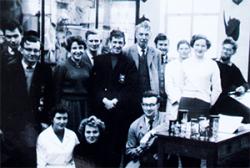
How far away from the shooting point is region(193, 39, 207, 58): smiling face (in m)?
2.79

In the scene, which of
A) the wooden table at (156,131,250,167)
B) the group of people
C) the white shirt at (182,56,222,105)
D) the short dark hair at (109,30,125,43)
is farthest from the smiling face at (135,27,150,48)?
the wooden table at (156,131,250,167)

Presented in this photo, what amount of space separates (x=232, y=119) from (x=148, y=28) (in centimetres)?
89

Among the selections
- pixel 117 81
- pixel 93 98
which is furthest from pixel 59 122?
pixel 117 81

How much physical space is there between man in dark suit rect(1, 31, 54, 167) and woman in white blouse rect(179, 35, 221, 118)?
102 centimetres

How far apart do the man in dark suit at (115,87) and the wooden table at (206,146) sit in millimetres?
374

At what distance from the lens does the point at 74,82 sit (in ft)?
9.59

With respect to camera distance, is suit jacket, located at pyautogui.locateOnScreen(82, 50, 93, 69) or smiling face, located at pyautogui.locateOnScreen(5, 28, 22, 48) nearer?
smiling face, located at pyautogui.locateOnScreen(5, 28, 22, 48)

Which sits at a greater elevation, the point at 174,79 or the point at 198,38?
the point at 198,38

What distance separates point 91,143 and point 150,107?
533mm

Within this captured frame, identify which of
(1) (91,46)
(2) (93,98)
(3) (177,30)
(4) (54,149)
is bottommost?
(4) (54,149)

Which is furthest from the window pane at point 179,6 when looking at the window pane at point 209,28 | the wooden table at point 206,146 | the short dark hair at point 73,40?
the wooden table at point 206,146

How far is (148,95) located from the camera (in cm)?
292

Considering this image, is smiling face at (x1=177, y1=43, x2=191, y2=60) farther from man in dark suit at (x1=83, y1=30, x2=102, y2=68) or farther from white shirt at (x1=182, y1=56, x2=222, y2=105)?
man in dark suit at (x1=83, y1=30, x2=102, y2=68)

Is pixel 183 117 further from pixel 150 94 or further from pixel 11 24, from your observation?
pixel 11 24
